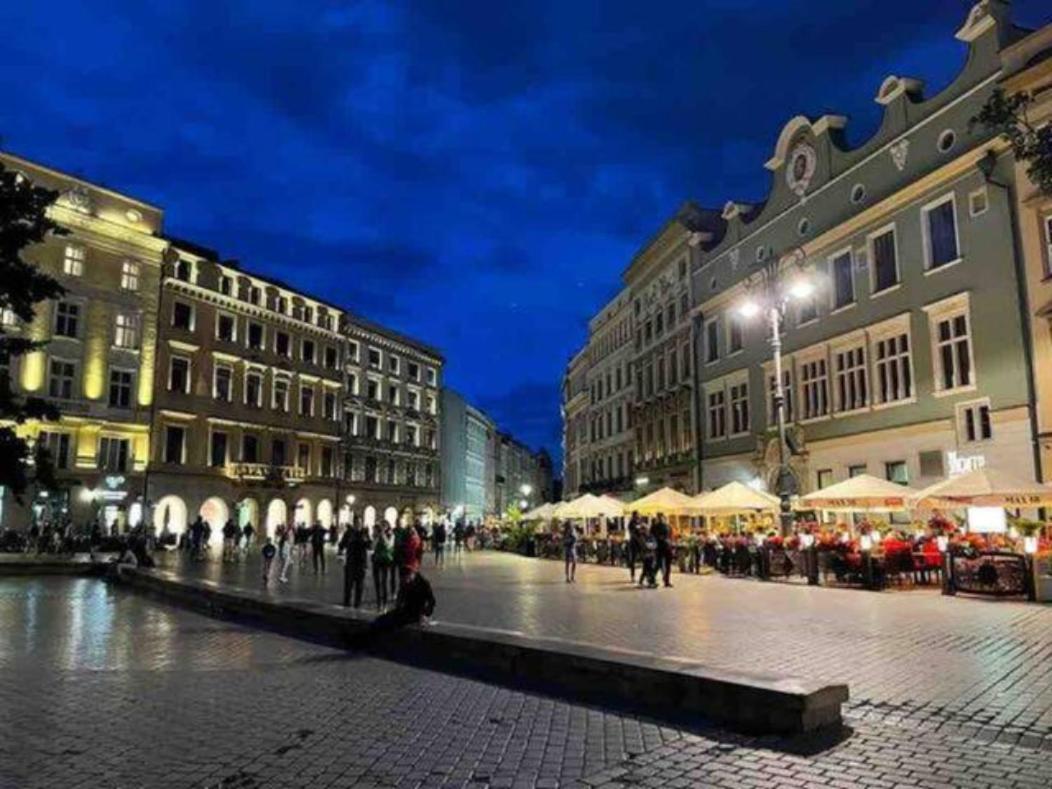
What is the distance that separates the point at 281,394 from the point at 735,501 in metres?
44.5

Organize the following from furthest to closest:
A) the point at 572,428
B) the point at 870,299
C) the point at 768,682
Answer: the point at 572,428 < the point at 870,299 < the point at 768,682

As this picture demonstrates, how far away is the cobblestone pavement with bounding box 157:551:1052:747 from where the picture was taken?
8055 millimetres

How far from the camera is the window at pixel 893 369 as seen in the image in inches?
1136

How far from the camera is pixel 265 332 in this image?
63031 millimetres

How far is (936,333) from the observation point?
27.5m

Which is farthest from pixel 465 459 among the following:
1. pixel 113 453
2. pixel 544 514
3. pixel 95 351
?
pixel 544 514

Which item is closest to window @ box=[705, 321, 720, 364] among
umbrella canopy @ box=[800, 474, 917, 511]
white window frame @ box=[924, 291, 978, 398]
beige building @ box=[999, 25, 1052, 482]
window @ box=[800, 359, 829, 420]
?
window @ box=[800, 359, 829, 420]

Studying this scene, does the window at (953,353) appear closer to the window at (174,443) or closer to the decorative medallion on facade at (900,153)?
the decorative medallion on facade at (900,153)

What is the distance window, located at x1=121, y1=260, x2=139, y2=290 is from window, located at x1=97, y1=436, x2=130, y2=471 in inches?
363

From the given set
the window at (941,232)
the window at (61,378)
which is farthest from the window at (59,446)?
the window at (941,232)

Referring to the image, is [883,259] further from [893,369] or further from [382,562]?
[382,562]

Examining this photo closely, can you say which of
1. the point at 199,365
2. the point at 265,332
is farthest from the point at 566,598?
the point at 265,332

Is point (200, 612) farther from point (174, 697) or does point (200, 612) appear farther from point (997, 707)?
point (997, 707)

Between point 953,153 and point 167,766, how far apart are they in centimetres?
2757
